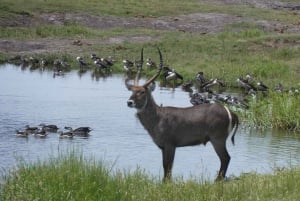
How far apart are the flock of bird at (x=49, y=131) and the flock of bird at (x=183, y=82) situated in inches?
202

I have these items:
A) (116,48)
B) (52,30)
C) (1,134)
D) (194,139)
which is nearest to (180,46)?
(116,48)

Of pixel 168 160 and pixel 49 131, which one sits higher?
pixel 168 160

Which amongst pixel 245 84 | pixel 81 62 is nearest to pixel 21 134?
pixel 245 84

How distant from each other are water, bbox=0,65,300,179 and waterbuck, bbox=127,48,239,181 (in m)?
0.58

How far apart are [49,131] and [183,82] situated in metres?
11.5

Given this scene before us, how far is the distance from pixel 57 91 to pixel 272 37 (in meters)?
12.5

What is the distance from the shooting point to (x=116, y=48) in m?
35.8

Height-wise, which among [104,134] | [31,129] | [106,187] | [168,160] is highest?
[106,187]

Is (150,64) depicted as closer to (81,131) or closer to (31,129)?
(81,131)

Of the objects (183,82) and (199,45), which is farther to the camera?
→ (199,45)

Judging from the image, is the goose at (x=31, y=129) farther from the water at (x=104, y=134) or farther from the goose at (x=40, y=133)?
the water at (x=104, y=134)

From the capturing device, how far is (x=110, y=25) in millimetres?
41906

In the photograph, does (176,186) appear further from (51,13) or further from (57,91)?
(51,13)

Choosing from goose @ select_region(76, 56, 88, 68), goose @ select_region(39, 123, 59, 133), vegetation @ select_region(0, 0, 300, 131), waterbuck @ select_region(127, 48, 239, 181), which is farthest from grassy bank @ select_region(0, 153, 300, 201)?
goose @ select_region(76, 56, 88, 68)
